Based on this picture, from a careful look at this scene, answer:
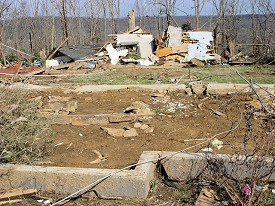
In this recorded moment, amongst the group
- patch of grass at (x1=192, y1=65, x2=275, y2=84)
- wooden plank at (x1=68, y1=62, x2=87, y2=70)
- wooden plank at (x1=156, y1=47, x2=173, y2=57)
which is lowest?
patch of grass at (x1=192, y1=65, x2=275, y2=84)

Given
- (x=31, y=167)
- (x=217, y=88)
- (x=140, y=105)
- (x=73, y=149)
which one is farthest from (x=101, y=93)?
(x=31, y=167)

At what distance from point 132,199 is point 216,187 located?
0.87 metres

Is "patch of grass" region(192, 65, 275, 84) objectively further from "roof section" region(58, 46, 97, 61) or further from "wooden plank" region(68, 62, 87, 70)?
"roof section" region(58, 46, 97, 61)

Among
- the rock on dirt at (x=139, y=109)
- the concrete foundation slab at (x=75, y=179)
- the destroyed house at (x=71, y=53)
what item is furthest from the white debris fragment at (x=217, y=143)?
the destroyed house at (x=71, y=53)

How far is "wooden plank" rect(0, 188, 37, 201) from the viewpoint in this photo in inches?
148

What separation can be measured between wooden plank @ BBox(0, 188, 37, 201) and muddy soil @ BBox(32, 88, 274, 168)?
0.60 meters

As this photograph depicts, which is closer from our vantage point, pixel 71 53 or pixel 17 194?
pixel 17 194

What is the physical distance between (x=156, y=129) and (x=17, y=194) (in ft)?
8.66

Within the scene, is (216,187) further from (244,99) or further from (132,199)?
(244,99)

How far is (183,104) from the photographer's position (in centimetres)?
737

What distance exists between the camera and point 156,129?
19.3 feet

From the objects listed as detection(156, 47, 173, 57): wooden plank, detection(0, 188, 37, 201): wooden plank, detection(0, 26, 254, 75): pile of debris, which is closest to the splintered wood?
detection(0, 188, 37, 201): wooden plank

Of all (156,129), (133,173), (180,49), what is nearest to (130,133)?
(156,129)

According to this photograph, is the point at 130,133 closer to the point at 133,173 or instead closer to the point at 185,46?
the point at 133,173
